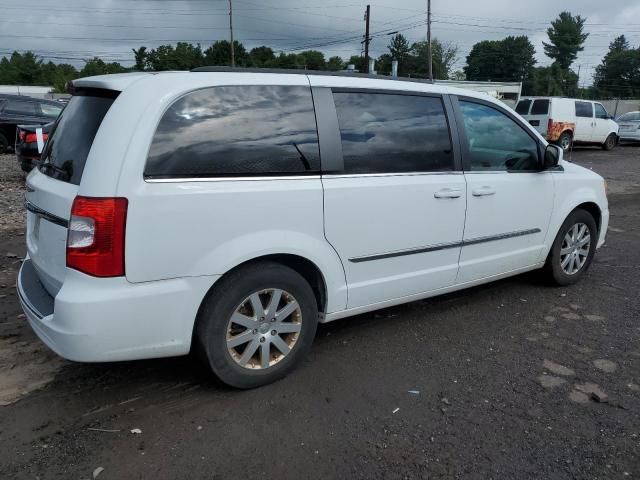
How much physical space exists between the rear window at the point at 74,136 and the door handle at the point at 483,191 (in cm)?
251

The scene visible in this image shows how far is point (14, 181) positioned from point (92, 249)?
945 cm

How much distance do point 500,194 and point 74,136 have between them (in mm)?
2978

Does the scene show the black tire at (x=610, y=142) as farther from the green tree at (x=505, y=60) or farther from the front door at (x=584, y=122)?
the green tree at (x=505, y=60)

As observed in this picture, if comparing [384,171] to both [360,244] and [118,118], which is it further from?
[118,118]

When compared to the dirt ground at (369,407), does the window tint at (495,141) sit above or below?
above

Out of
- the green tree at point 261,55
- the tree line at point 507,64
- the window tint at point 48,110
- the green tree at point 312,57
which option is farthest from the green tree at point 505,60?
the window tint at point 48,110

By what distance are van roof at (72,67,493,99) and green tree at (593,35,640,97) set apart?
102020mm

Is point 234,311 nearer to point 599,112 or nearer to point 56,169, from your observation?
point 56,169

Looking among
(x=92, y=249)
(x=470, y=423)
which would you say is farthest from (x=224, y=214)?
(x=470, y=423)

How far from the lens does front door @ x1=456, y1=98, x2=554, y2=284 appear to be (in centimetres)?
402

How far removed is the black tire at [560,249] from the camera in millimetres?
4848

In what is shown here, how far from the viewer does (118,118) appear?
2688 mm

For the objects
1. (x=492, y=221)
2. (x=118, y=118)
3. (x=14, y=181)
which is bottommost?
(x=14, y=181)

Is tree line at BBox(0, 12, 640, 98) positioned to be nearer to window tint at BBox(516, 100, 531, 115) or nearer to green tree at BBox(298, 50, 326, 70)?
green tree at BBox(298, 50, 326, 70)
